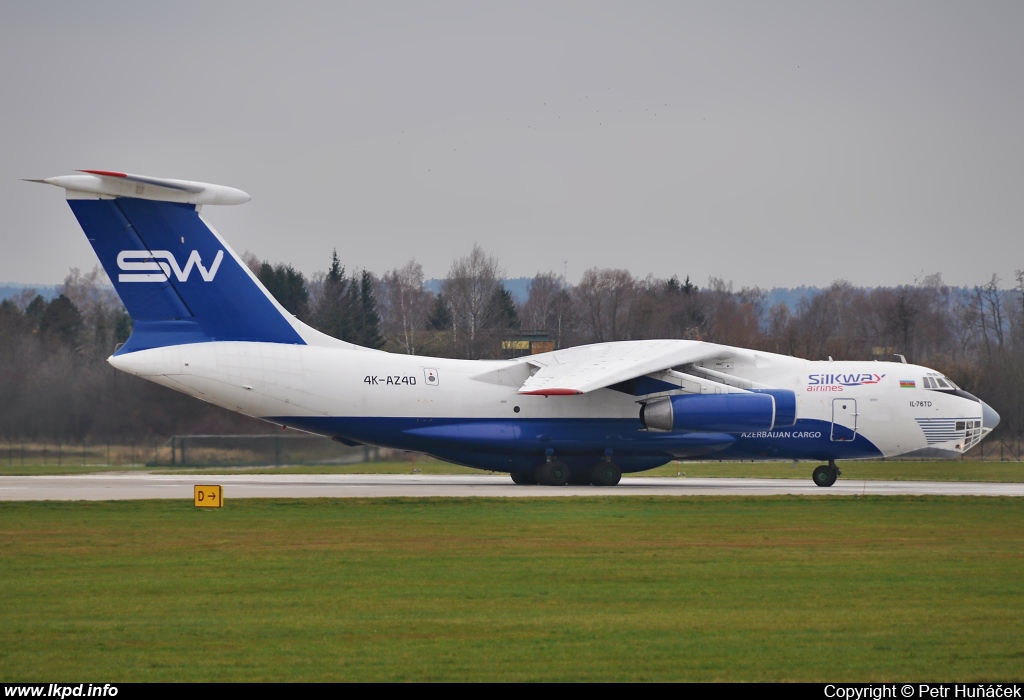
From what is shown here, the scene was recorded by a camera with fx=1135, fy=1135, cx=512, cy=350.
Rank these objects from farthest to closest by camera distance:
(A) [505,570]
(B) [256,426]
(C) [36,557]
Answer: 1. (B) [256,426]
2. (C) [36,557]
3. (A) [505,570]

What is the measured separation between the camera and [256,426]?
30.8 m

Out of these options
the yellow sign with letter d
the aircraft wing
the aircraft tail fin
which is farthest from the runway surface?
the aircraft tail fin

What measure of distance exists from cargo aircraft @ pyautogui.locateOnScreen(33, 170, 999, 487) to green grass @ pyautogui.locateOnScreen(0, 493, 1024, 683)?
5.58m

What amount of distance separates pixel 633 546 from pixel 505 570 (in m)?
2.49

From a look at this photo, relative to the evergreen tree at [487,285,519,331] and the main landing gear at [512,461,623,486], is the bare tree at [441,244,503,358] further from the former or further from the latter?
the main landing gear at [512,461,623,486]

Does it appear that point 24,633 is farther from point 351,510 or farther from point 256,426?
point 256,426

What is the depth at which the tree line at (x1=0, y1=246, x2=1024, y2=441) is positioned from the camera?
3081 cm

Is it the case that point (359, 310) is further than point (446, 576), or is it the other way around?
point (359, 310)

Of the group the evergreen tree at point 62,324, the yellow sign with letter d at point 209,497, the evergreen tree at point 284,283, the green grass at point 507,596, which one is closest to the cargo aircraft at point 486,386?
the yellow sign with letter d at point 209,497

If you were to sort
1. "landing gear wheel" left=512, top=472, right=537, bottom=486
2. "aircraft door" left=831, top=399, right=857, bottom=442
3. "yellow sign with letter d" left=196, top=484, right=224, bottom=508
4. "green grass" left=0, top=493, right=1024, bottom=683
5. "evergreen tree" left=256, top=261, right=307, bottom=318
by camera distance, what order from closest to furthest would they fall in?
"green grass" left=0, top=493, right=1024, bottom=683, "yellow sign with letter d" left=196, top=484, right=224, bottom=508, "aircraft door" left=831, top=399, right=857, bottom=442, "landing gear wheel" left=512, top=472, right=537, bottom=486, "evergreen tree" left=256, top=261, right=307, bottom=318

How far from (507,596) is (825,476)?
16420 mm

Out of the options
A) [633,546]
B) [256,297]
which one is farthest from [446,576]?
[256,297]

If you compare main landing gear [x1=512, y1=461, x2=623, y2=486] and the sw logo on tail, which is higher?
the sw logo on tail
